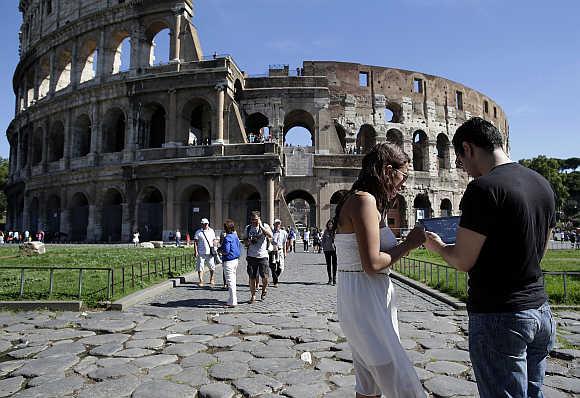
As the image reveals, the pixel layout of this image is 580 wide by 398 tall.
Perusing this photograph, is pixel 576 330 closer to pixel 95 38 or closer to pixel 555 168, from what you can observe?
pixel 95 38

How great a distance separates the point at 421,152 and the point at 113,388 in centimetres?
3354

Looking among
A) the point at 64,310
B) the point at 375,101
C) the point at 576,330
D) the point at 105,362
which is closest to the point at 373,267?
the point at 105,362

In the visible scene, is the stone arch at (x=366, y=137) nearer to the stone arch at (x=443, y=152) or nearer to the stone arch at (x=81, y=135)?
the stone arch at (x=443, y=152)

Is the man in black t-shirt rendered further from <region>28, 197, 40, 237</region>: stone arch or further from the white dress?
<region>28, 197, 40, 237</region>: stone arch

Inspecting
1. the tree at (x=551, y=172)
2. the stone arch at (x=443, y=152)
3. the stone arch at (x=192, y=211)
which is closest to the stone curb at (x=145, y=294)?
the stone arch at (x=192, y=211)

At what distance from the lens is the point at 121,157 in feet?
89.2

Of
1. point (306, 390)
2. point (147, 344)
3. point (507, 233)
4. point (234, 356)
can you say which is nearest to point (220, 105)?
point (147, 344)

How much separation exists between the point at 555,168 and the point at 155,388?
61.4 meters

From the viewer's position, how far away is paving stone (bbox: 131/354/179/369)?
3988mm

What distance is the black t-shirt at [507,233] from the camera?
5.84 feet

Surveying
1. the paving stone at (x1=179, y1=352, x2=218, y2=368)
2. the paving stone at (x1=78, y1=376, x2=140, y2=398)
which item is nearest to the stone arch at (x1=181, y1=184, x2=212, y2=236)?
the paving stone at (x1=179, y1=352, x2=218, y2=368)

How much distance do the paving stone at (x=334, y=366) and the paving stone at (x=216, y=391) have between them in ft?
3.12

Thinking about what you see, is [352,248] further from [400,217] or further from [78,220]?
[78,220]

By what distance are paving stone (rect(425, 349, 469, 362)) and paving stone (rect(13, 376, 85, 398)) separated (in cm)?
329
